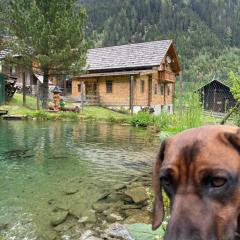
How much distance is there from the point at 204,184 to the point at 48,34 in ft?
86.9

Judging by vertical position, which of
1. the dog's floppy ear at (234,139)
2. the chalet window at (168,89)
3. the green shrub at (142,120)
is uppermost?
the chalet window at (168,89)

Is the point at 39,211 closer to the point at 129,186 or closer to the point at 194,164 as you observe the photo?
the point at 129,186

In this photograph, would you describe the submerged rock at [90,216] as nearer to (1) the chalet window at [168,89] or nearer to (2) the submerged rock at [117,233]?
(2) the submerged rock at [117,233]

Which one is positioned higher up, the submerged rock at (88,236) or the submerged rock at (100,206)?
the submerged rock at (100,206)

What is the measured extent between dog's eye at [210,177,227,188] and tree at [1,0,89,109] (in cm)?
2558

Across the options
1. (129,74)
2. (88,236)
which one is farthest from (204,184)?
(129,74)

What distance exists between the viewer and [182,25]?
133000mm

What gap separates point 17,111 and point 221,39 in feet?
377

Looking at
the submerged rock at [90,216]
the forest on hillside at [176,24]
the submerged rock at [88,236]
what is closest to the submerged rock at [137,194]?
the submerged rock at [90,216]

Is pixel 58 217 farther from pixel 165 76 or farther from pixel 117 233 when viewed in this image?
pixel 165 76

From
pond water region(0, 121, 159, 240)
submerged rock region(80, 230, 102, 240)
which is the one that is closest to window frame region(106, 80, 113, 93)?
pond water region(0, 121, 159, 240)

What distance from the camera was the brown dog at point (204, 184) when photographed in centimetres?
201

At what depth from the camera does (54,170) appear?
9.69 m

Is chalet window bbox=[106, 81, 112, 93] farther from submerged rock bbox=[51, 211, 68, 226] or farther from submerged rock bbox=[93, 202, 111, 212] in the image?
submerged rock bbox=[51, 211, 68, 226]
